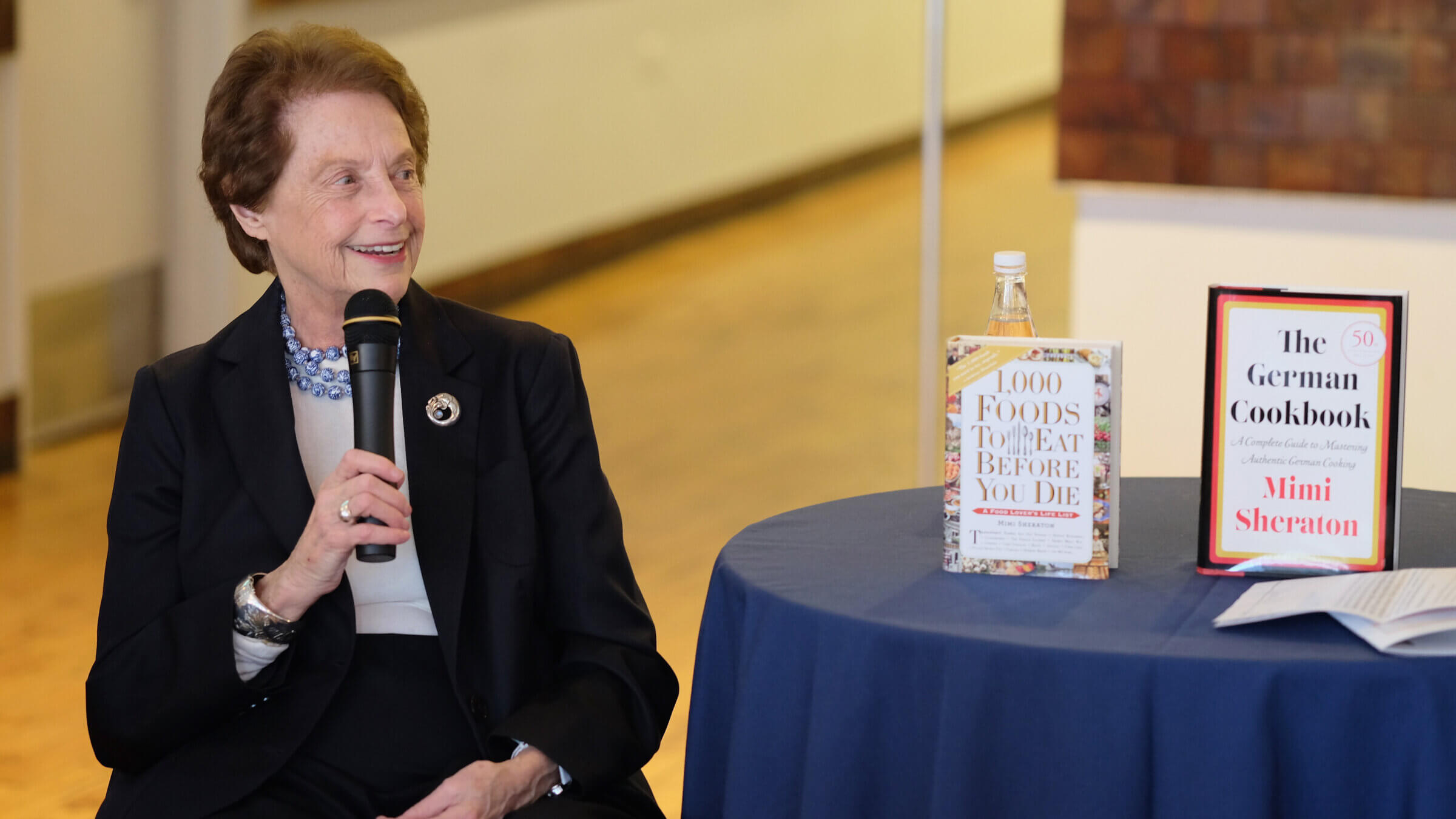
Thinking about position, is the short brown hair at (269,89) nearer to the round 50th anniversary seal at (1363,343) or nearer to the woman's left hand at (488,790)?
the woman's left hand at (488,790)

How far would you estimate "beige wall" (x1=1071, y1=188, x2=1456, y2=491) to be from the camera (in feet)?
12.8

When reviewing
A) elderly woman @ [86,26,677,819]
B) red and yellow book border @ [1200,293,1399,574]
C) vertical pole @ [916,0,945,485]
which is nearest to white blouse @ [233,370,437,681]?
elderly woman @ [86,26,677,819]

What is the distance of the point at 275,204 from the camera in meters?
Result: 1.78

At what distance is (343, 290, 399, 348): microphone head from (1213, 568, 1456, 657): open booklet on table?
769 millimetres

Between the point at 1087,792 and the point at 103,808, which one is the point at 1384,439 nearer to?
the point at 1087,792

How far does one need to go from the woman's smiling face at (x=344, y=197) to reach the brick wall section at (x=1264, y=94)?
8.52 feet

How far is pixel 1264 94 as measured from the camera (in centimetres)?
390

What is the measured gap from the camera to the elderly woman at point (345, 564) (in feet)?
5.53

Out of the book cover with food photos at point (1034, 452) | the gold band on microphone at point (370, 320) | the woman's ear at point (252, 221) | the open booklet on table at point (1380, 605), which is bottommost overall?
the open booklet on table at point (1380, 605)

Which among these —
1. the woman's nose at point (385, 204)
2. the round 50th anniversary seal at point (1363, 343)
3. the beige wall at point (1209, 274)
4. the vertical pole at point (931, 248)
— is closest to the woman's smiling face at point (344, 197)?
the woman's nose at point (385, 204)

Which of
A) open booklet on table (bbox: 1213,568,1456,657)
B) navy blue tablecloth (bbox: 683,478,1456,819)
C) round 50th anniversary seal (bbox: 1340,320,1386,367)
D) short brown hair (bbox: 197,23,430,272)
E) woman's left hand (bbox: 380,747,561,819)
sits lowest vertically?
woman's left hand (bbox: 380,747,561,819)

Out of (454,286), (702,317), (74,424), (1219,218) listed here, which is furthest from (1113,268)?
(74,424)

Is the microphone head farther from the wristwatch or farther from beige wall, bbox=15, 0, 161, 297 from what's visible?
beige wall, bbox=15, 0, 161, 297

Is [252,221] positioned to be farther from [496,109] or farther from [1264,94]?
[496,109]
